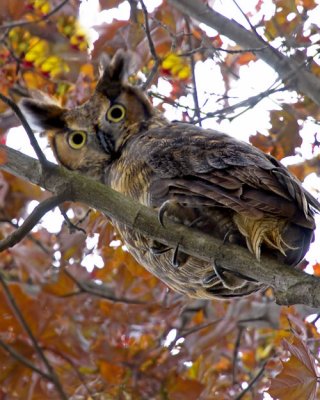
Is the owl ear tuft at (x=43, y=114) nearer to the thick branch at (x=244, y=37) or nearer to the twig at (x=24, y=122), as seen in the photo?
the thick branch at (x=244, y=37)

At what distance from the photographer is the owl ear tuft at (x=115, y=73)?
3.14m

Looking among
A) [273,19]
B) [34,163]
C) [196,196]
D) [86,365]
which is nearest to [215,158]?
[196,196]

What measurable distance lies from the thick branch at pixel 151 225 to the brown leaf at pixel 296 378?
1.13 feet

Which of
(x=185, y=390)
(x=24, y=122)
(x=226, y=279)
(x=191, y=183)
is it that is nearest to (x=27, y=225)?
(x=24, y=122)

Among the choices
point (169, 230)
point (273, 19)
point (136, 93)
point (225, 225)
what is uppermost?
point (273, 19)

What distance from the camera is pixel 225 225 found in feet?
7.40

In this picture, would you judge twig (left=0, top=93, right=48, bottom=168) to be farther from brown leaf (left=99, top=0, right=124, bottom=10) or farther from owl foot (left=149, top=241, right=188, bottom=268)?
brown leaf (left=99, top=0, right=124, bottom=10)

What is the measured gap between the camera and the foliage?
2.97 metres

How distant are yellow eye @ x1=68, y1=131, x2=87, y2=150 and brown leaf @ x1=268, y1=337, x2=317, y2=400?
4.18 ft

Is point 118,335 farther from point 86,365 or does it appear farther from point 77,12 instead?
point 77,12

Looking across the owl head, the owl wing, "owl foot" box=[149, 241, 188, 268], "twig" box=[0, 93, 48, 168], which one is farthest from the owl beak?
"twig" box=[0, 93, 48, 168]

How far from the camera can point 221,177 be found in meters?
2.18

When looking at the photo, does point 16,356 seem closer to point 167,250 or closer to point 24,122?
point 167,250

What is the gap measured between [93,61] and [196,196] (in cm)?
143
